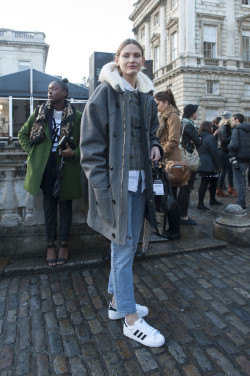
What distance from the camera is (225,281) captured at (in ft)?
10.6

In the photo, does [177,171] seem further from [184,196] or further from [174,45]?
[174,45]

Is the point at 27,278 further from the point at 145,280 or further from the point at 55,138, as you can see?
the point at 55,138

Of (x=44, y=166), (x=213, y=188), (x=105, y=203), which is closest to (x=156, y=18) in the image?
(x=213, y=188)

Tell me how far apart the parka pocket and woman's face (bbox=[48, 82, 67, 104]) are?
1612 mm

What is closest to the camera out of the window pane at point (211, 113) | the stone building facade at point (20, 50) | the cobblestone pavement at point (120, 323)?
the cobblestone pavement at point (120, 323)

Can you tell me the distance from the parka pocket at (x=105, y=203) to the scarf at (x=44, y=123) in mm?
1351

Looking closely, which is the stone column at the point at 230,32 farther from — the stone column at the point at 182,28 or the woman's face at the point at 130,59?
the woman's face at the point at 130,59

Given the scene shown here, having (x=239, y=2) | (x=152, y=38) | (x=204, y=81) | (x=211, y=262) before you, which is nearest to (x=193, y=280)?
(x=211, y=262)

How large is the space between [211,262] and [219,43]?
100 feet

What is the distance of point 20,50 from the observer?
41750mm

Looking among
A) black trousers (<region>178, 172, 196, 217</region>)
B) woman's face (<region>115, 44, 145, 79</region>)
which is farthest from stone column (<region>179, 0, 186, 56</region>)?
woman's face (<region>115, 44, 145, 79</region>)

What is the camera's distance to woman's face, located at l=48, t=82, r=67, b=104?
11.0 ft

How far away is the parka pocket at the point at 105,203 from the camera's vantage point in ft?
7.04

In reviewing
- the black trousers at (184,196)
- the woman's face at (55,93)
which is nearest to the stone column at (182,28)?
the black trousers at (184,196)
